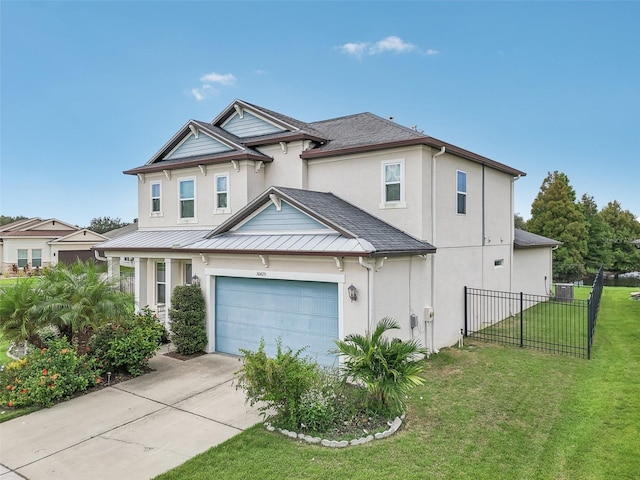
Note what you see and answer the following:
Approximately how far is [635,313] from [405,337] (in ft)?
40.7

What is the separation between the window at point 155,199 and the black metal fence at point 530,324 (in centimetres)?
1162

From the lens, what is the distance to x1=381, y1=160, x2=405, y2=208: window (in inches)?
422

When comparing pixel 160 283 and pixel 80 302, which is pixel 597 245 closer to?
pixel 160 283

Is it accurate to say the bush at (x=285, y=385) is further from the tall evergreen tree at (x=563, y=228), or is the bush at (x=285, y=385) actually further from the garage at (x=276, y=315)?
the tall evergreen tree at (x=563, y=228)

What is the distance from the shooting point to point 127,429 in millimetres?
6586

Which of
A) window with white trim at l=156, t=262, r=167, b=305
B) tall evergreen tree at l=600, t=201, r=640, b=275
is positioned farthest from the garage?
tall evergreen tree at l=600, t=201, r=640, b=275

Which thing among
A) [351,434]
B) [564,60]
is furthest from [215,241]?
[564,60]

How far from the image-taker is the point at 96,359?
891cm

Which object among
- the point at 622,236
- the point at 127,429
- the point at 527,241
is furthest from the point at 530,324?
the point at 622,236

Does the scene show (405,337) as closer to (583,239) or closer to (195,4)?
(195,4)

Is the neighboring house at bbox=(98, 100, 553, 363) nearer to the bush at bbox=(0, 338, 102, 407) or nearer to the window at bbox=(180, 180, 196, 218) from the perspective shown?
the window at bbox=(180, 180, 196, 218)

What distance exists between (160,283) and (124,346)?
19.4 ft

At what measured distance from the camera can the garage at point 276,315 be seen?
926 centimetres

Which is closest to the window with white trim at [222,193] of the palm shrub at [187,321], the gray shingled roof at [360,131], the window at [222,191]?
the window at [222,191]
